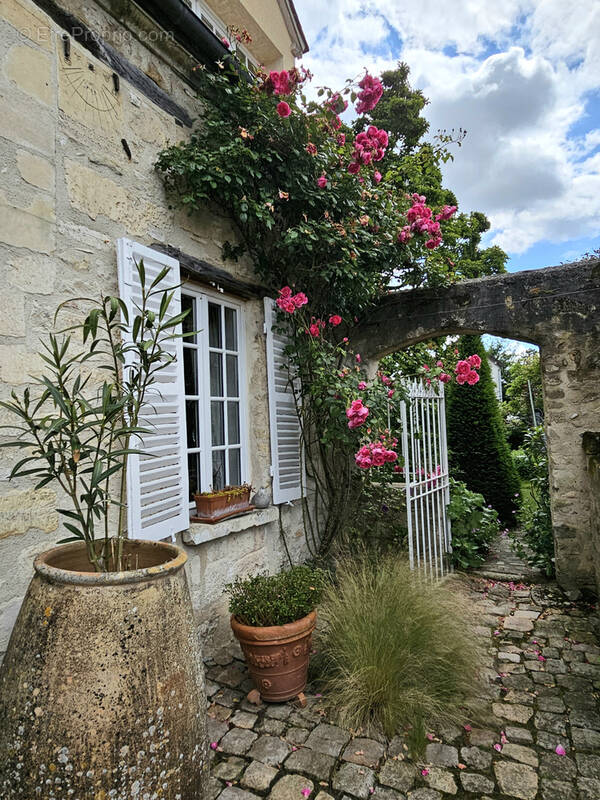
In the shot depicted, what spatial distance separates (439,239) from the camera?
164 inches

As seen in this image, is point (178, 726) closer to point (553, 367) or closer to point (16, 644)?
point (16, 644)

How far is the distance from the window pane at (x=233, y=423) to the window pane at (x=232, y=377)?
0.09 metres

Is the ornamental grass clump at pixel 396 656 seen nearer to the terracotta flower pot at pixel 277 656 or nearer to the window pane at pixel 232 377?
the terracotta flower pot at pixel 277 656

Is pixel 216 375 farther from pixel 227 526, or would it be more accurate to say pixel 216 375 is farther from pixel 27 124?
pixel 27 124

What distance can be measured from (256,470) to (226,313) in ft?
4.04

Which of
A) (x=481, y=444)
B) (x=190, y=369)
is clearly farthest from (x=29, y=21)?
(x=481, y=444)

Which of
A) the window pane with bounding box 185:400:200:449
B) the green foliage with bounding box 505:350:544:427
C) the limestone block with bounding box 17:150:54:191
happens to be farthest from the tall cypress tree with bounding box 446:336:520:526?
the green foliage with bounding box 505:350:544:427

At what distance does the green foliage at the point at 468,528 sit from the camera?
184 inches

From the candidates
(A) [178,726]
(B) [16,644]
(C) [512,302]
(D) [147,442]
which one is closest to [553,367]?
(C) [512,302]

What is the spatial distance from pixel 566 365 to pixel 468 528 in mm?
1915

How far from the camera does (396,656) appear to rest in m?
2.35

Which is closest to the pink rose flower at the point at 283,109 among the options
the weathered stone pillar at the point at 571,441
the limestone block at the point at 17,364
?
the limestone block at the point at 17,364

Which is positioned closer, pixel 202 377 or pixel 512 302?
pixel 202 377

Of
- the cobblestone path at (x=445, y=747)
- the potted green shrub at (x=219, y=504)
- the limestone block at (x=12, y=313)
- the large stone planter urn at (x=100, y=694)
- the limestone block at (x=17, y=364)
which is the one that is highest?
the limestone block at (x=12, y=313)
